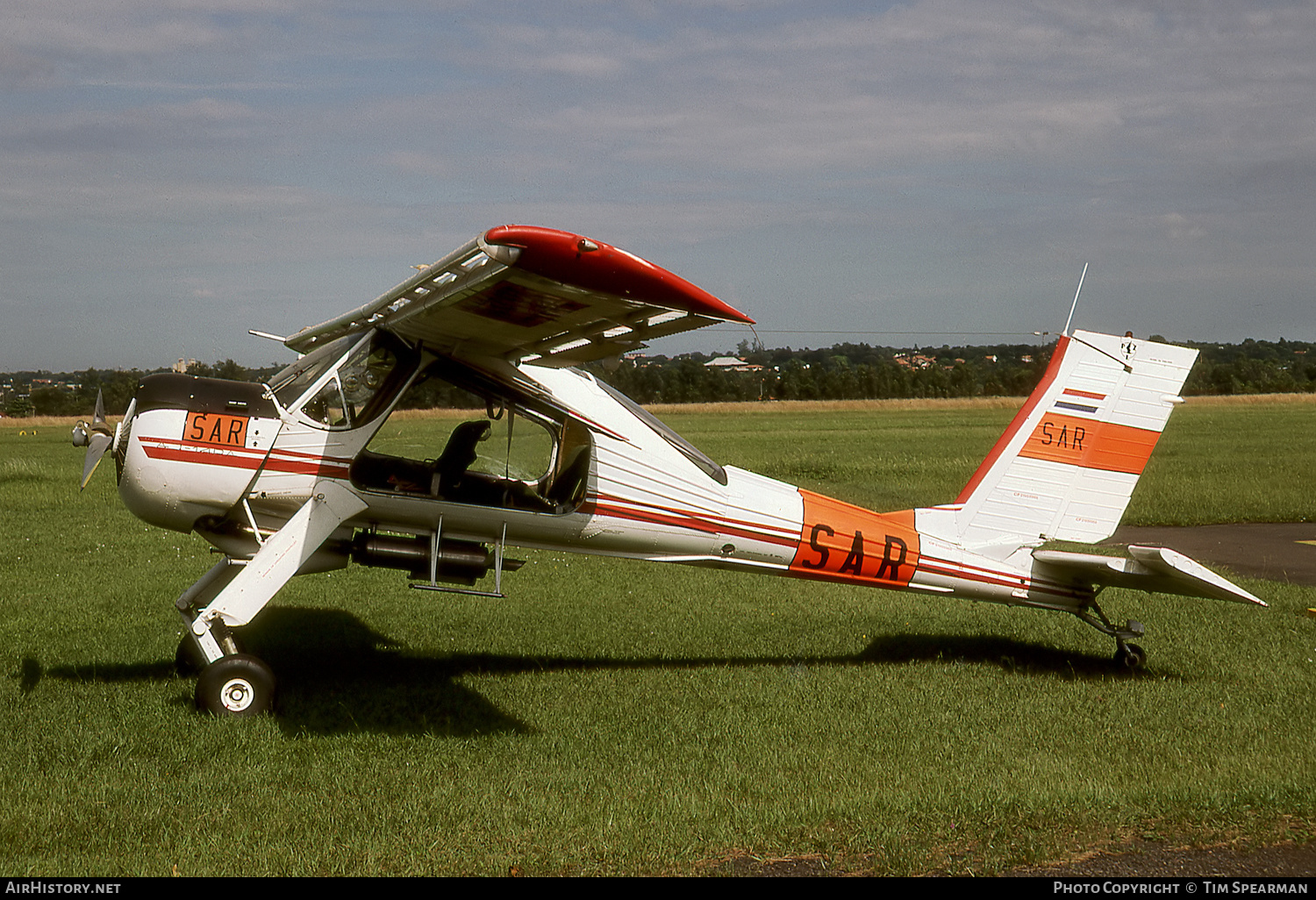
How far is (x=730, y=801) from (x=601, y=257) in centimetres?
289

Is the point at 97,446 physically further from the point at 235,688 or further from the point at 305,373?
the point at 235,688

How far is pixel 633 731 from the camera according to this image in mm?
6457

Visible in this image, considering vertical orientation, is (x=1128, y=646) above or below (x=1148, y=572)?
below

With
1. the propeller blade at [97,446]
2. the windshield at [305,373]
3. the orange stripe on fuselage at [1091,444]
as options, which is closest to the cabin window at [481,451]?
the windshield at [305,373]

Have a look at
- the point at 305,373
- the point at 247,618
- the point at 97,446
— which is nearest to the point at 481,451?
the point at 305,373

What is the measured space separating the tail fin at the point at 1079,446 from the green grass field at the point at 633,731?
117 cm

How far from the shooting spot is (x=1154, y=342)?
8.13 m

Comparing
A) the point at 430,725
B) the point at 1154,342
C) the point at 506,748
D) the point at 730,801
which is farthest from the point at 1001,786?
the point at 1154,342

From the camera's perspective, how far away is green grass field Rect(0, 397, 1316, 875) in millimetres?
4766

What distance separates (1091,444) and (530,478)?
15.0ft

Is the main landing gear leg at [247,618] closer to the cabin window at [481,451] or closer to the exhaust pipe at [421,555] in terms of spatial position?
the exhaust pipe at [421,555]

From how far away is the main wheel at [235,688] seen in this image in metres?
6.33
